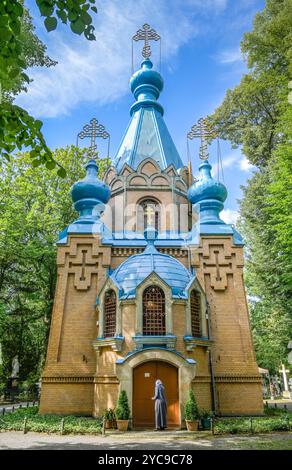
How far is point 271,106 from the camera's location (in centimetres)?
2259

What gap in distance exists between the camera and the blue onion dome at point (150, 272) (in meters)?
14.3

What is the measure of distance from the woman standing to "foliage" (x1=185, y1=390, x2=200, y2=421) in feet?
2.49

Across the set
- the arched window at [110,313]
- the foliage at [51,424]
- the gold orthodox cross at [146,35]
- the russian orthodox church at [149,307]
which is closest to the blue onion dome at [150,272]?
the russian orthodox church at [149,307]

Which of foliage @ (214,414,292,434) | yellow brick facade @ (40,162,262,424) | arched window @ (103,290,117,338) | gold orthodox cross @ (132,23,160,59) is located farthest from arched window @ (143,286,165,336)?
gold orthodox cross @ (132,23,160,59)

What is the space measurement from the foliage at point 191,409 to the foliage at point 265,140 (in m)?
7.30

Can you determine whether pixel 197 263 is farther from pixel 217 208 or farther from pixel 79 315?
pixel 79 315

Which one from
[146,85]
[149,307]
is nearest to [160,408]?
[149,307]

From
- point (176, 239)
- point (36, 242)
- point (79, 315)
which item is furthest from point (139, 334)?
point (36, 242)

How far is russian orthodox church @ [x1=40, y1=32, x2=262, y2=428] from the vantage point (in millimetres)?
13188

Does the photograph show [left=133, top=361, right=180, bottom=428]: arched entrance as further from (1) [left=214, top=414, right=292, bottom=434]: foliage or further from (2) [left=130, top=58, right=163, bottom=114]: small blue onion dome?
(2) [left=130, top=58, right=163, bottom=114]: small blue onion dome

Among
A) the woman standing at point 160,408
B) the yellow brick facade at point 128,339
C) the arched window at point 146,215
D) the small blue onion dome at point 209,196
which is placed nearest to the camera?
the woman standing at point 160,408

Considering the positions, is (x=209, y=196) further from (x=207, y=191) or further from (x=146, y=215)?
(x=146, y=215)

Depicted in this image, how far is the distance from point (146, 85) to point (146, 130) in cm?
413

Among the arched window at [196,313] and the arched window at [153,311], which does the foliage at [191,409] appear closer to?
the arched window at [153,311]
